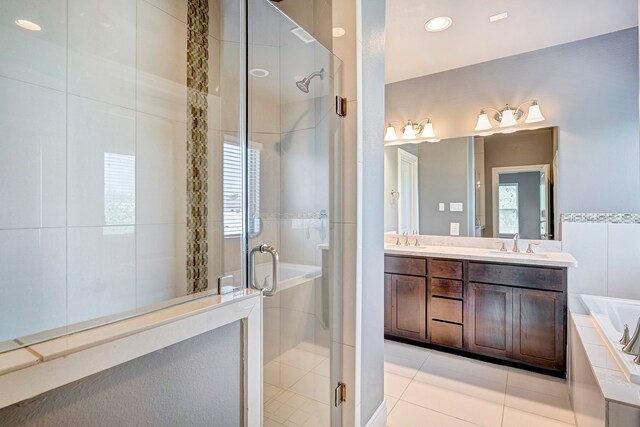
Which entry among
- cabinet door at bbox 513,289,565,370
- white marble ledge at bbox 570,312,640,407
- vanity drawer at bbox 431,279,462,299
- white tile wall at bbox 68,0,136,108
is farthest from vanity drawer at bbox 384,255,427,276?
white tile wall at bbox 68,0,136,108

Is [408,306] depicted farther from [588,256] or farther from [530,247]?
[588,256]

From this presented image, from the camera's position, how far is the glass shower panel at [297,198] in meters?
1.42

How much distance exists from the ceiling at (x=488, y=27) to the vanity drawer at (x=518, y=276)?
190 cm

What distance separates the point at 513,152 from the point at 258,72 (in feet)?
8.43

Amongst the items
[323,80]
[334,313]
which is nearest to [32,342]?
[334,313]

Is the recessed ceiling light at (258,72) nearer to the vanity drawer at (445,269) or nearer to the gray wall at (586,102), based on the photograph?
the vanity drawer at (445,269)

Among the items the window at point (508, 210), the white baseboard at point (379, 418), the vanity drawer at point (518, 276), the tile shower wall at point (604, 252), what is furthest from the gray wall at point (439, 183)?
the white baseboard at point (379, 418)

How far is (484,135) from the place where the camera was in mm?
3057

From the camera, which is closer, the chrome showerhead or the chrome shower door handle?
the chrome shower door handle

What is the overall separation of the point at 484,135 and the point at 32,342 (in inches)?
135

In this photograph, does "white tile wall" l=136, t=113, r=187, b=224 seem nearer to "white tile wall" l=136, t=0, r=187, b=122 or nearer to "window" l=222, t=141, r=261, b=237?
"white tile wall" l=136, t=0, r=187, b=122

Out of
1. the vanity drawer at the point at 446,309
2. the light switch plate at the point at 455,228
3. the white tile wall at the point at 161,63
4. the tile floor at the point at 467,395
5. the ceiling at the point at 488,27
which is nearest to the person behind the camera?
the white tile wall at the point at 161,63

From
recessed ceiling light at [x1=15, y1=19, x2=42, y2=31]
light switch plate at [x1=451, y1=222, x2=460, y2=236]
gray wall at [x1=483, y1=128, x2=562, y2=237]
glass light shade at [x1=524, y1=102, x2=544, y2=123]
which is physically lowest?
light switch plate at [x1=451, y1=222, x2=460, y2=236]

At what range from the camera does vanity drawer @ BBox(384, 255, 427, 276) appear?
2.76m
